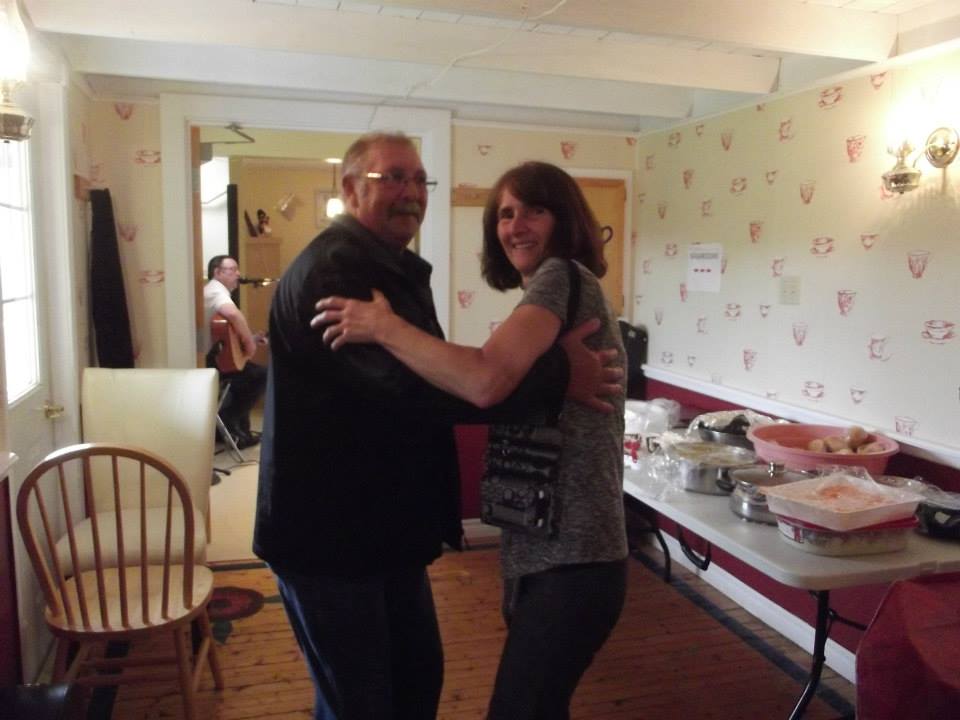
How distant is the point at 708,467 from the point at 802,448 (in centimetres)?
45

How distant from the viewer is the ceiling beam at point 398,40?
2.30 metres

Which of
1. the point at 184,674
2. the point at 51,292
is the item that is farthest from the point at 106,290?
the point at 184,674

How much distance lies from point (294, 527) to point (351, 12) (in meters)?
1.87

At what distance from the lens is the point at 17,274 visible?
247 cm

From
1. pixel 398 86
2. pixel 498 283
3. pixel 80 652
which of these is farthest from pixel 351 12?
pixel 80 652

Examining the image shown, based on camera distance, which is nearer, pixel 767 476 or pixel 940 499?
pixel 940 499

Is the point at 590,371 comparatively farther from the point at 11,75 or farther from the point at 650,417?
the point at 650,417

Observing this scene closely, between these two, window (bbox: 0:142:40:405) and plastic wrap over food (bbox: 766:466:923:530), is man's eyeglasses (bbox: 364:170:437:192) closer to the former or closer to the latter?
plastic wrap over food (bbox: 766:466:923:530)

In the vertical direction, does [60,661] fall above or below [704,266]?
below

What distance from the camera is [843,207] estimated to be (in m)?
2.63

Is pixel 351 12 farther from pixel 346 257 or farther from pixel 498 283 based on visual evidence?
pixel 346 257

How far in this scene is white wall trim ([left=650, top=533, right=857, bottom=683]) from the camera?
2.57 m

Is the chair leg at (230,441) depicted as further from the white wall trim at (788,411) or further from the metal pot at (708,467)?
the metal pot at (708,467)

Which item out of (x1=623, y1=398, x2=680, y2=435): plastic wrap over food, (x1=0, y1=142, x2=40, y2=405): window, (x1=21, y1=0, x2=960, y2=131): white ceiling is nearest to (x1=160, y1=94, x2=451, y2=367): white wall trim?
(x1=21, y1=0, x2=960, y2=131): white ceiling
